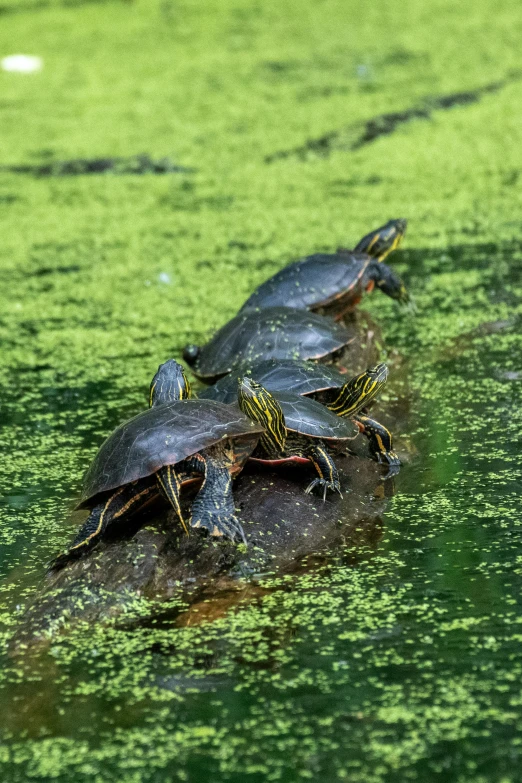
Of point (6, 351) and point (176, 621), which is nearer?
point (176, 621)

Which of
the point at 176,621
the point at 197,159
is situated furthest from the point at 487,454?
the point at 197,159

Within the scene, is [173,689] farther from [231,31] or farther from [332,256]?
[231,31]

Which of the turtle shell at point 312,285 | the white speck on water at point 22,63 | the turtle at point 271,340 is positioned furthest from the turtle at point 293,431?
the white speck on water at point 22,63

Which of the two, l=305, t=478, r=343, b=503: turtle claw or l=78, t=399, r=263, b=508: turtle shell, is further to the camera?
l=305, t=478, r=343, b=503: turtle claw

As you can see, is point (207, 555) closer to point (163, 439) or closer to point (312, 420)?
point (163, 439)

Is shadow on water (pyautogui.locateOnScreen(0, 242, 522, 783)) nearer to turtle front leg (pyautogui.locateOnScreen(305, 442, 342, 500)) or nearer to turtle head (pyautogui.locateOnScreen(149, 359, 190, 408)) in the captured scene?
turtle front leg (pyautogui.locateOnScreen(305, 442, 342, 500))

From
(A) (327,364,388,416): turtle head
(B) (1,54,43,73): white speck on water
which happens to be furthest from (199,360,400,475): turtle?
(B) (1,54,43,73): white speck on water

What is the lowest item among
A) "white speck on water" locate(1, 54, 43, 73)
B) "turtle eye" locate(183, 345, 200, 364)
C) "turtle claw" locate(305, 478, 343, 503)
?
"turtle eye" locate(183, 345, 200, 364)

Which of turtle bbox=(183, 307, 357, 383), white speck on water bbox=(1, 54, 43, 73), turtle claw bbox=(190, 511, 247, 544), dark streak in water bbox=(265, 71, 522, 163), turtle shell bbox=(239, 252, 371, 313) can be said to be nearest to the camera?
turtle claw bbox=(190, 511, 247, 544)
